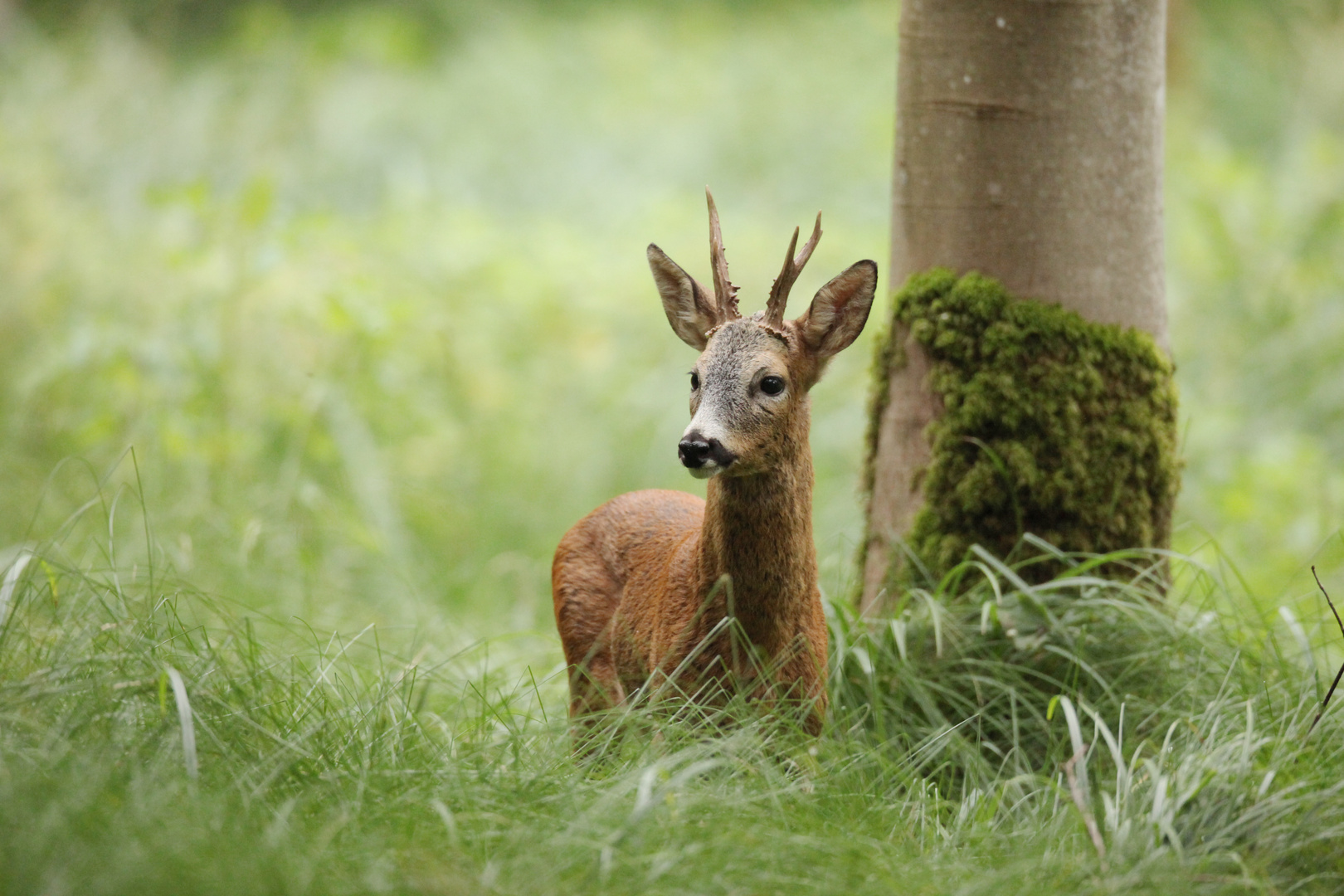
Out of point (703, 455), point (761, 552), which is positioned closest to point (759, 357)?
point (703, 455)

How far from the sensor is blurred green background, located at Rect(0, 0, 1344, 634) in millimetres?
4801

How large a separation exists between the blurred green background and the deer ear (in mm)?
952

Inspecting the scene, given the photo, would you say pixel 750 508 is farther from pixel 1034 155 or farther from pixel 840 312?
pixel 1034 155

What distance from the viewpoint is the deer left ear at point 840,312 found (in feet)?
9.02

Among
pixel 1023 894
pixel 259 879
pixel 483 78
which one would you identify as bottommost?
pixel 1023 894

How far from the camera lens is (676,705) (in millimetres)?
2635

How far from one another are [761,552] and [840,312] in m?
0.57

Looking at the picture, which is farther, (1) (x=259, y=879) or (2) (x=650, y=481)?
(2) (x=650, y=481)

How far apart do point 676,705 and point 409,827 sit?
2.33 ft

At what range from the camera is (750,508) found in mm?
2699

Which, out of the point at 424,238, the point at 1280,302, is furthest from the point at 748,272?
the point at 1280,302

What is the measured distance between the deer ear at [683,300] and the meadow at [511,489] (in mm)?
A: 855

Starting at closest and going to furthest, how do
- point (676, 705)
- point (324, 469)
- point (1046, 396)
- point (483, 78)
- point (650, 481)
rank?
point (676, 705) < point (1046, 396) < point (324, 469) < point (650, 481) < point (483, 78)

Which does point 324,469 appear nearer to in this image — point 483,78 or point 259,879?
point 259,879
